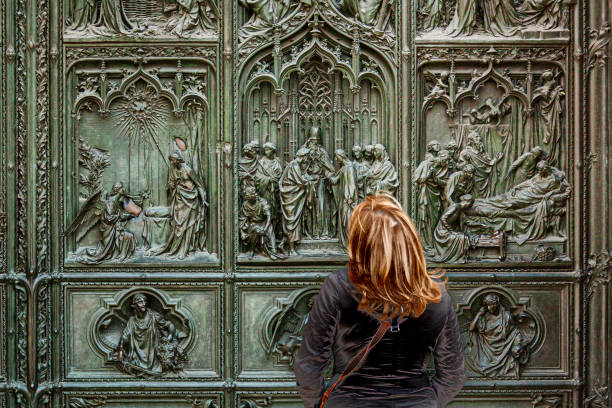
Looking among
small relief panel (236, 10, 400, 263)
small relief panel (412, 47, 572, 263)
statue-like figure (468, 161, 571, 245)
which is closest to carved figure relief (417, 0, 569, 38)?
small relief panel (412, 47, 572, 263)

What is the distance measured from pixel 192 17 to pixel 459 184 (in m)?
3.32

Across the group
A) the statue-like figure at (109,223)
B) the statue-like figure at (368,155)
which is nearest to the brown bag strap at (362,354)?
the statue-like figure at (368,155)

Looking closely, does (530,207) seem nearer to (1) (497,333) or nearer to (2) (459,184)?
(2) (459,184)

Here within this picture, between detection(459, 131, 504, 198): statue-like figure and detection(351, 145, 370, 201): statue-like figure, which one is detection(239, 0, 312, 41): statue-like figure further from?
detection(459, 131, 504, 198): statue-like figure

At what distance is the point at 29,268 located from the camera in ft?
20.7

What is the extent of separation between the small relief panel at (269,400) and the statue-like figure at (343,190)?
1.70m

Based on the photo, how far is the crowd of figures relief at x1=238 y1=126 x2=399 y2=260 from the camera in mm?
6359

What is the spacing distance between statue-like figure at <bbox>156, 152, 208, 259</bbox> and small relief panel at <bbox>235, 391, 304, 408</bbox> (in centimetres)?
164

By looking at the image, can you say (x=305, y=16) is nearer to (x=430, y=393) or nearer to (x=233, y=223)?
(x=233, y=223)

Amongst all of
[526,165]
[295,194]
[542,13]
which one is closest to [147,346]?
[295,194]

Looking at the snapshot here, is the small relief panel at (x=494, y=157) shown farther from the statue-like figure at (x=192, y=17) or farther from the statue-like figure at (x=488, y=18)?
the statue-like figure at (x=192, y=17)

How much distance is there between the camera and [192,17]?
641cm

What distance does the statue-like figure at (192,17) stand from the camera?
640 cm

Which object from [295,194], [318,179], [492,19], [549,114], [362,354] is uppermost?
[492,19]
